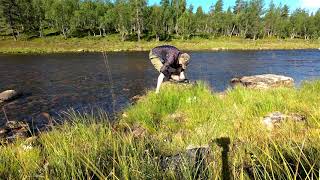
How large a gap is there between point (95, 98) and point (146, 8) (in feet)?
267

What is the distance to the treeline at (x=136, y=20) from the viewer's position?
88625 millimetres

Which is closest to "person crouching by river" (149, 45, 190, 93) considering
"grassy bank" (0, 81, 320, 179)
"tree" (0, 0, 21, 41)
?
"grassy bank" (0, 81, 320, 179)

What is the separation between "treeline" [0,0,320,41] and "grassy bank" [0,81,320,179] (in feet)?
261

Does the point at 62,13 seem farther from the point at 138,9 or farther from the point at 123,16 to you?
the point at 138,9

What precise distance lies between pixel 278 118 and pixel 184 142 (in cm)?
260

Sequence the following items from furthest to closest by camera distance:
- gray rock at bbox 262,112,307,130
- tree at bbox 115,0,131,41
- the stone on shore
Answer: tree at bbox 115,0,131,41 → the stone on shore → gray rock at bbox 262,112,307,130

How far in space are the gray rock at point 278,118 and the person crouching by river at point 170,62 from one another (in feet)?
14.7

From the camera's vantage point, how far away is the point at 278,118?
7.13 m

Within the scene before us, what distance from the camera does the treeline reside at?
88.6m

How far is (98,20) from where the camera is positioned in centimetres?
9481

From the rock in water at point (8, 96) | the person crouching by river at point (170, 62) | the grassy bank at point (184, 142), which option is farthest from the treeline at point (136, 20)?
the grassy bank at point (184, 142)

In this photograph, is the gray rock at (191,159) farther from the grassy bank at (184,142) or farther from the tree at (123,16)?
the tree at (123,16)

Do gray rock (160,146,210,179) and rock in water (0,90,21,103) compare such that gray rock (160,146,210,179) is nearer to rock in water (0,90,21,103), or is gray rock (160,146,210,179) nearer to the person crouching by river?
the person crouching by river

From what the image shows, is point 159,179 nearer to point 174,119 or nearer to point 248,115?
point 248,115
